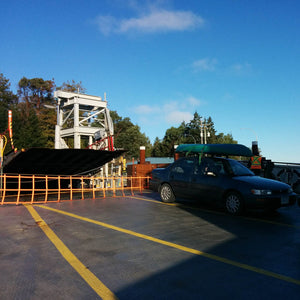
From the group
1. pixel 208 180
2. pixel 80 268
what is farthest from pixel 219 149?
pixel 80 268

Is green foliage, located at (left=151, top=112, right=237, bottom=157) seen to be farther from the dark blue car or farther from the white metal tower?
the dark blue car

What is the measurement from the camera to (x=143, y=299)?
117 inches

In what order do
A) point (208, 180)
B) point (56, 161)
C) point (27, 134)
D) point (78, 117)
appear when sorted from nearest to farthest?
1. point (208, 180)
2. point (56, 161)
3. point (78, 117)
4. point (27, 134)

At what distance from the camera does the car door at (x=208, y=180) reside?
8.22 metres

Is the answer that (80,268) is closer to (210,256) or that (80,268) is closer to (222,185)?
(210,256)

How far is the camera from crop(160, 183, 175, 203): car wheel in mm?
10016

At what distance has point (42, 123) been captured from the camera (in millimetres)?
50781

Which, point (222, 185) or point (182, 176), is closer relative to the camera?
point (222, 185)

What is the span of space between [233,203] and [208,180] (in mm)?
1031

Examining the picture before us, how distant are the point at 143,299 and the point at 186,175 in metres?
6.40

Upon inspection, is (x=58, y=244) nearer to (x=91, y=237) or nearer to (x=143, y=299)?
(x=91, y=237)

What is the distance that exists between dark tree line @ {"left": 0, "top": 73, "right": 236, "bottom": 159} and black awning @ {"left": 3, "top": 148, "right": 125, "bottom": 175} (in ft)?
56.6

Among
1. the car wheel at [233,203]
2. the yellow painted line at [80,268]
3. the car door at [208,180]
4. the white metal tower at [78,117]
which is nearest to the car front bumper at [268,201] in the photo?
the car wheel at [233,203]

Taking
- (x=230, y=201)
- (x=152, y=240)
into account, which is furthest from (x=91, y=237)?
(x=230, y=201)
